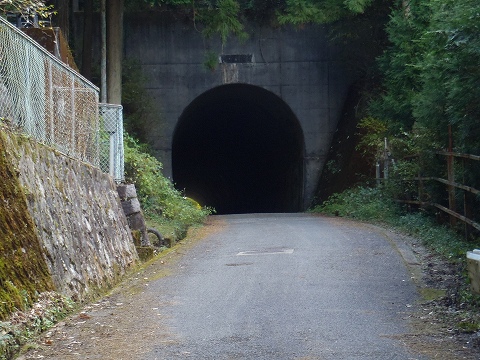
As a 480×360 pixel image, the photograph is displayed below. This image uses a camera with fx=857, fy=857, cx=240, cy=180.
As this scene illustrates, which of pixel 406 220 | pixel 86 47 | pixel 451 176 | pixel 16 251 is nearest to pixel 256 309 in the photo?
pixel 16 251

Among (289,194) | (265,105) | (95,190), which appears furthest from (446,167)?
(289,194)

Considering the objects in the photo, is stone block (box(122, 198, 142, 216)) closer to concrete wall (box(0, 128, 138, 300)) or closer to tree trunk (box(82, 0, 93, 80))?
concrete wall (box(0, 128, 138, 300))

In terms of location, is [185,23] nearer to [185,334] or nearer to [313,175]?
[313,175]

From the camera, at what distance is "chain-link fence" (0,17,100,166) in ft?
26.8

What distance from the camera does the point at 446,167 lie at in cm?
1501

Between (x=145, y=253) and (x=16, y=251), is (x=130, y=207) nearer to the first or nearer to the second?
(x=145, y=253)

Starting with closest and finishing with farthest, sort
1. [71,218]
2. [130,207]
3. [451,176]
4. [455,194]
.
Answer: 1. [71,218]
2. [130,207]
3. [451,176]
4. [455,194]

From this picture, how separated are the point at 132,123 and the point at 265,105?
5.25 m

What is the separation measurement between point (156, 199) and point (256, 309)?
9.70m

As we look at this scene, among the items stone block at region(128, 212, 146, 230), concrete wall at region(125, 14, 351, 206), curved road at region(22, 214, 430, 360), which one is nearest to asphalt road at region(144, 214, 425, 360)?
curved road at region(22, 214, 430, 360)

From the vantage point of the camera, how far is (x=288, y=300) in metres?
8.38

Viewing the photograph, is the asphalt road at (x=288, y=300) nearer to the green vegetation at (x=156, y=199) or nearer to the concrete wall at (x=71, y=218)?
the concrete wall at (x=71, y=218)

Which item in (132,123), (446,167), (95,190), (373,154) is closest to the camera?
(95,190)

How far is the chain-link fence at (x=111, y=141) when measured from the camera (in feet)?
Result: 43.1
